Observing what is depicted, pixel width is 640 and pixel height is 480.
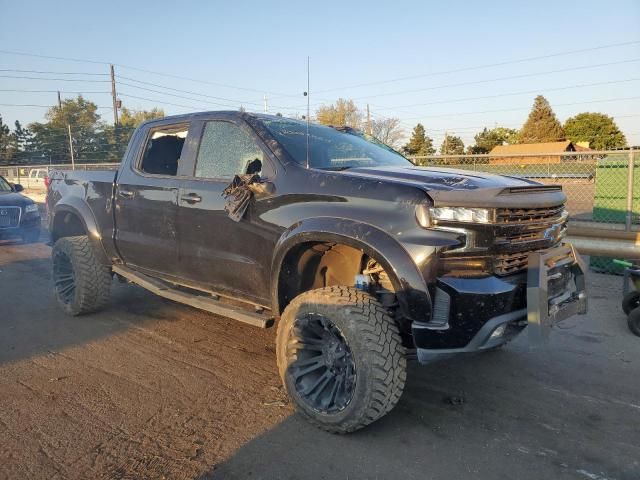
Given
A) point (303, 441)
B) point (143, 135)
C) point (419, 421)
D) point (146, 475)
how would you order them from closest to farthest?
point (146, 475), point (303, 441), point (419, 421), point (143, 135)

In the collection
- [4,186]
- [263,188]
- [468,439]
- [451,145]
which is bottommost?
[468,439]

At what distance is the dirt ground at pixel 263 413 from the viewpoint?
9.32 ft

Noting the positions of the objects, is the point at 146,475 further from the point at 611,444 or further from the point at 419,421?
the point at 611,444

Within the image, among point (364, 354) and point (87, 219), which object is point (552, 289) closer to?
point (364, 354)

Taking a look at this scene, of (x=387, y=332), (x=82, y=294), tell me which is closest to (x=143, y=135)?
(x=82, y=294)

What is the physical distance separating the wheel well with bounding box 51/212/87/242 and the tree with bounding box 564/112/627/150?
2834 inches

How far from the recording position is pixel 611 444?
10.0 feet

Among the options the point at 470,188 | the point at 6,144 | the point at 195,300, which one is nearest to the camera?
the point at 470,188

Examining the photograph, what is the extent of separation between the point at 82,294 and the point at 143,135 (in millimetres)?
1802

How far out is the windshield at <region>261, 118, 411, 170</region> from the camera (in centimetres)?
389

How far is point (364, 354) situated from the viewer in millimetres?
2994

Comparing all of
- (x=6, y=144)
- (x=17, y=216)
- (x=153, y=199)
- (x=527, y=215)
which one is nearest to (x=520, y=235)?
(x=527, y=215)

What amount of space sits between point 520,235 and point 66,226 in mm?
5082

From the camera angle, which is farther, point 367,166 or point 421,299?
point 367,166
